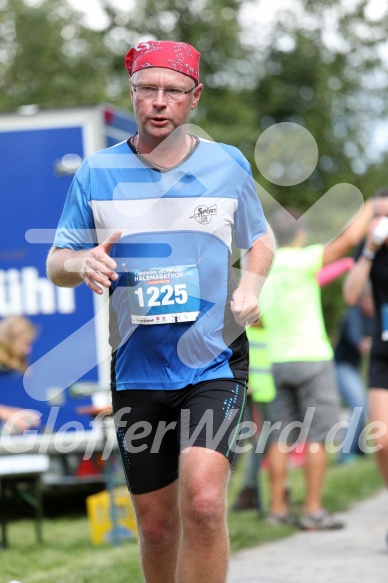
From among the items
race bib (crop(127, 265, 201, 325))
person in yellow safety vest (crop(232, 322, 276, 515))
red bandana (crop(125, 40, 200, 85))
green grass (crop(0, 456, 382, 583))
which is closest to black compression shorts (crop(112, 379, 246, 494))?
race bib (crop(127, 265, 201, 325))

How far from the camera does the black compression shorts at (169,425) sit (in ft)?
13.3

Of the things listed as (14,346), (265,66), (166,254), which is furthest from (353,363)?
(265,66)

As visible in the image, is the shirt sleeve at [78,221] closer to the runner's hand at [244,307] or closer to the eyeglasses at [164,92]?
the eyeglasses at [164,92]

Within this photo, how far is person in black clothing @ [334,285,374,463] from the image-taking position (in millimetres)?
12336

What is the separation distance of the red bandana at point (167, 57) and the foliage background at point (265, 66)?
2603 cm

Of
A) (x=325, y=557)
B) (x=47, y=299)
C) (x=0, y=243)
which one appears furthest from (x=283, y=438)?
(x=0, y=243)

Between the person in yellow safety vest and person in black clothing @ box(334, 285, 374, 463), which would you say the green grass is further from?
person in black clothing @ box(334, 285, 374, 463)

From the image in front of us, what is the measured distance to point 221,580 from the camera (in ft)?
12.8

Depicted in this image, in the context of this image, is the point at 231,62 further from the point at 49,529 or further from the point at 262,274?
the point at 262,274

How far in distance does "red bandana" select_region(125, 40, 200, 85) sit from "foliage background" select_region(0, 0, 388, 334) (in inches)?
1025

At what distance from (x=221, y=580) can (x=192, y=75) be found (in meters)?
1.79

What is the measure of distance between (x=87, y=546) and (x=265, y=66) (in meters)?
28.9

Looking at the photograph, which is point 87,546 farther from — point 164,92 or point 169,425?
point 164,92

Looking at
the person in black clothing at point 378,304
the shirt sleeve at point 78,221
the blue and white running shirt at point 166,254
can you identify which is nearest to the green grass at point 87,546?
the person in black clothing at point 378,304
